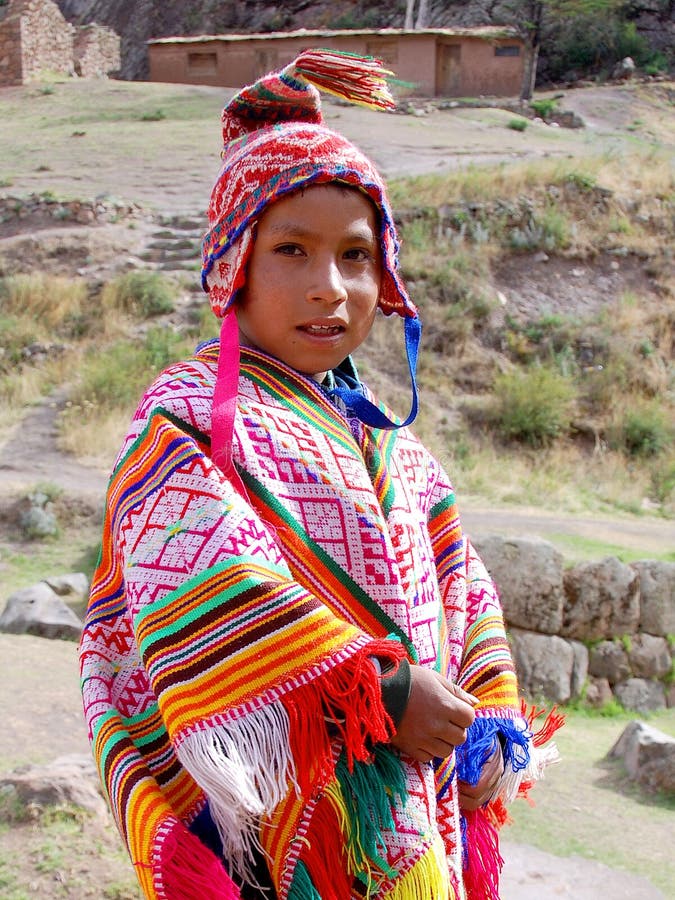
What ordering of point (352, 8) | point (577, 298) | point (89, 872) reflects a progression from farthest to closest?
point (352, 8)
point (577, 298)
point (89, 872)

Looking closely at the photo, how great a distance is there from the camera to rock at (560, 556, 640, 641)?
6.95 metres

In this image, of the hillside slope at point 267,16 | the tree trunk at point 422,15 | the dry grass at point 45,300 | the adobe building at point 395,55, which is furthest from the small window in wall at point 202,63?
the dry grass at point 45,300

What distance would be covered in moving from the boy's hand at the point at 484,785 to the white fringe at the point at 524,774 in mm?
14

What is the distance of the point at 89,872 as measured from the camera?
2.94m

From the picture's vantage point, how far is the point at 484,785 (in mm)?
1640

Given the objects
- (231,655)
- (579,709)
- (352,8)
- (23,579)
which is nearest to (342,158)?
(231,655)

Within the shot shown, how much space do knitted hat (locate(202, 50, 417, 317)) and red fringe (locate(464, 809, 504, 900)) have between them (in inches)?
34.9

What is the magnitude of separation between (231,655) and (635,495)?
947 centimetres

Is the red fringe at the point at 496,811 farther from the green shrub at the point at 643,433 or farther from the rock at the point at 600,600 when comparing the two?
the green shrub at the point at 643,433

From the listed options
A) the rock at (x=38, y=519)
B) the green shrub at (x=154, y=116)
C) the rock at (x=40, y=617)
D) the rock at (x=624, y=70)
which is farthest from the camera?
the rock at (x=624, y=70)

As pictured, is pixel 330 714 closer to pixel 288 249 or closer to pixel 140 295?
pixel 288 249

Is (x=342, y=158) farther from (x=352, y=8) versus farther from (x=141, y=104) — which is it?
(x=352, y=8)

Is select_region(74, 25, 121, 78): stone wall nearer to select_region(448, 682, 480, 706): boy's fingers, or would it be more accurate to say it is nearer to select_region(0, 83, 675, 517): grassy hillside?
select_region(0, 83, 675, 517): grassy hillside

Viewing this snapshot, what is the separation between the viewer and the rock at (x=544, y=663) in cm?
670
